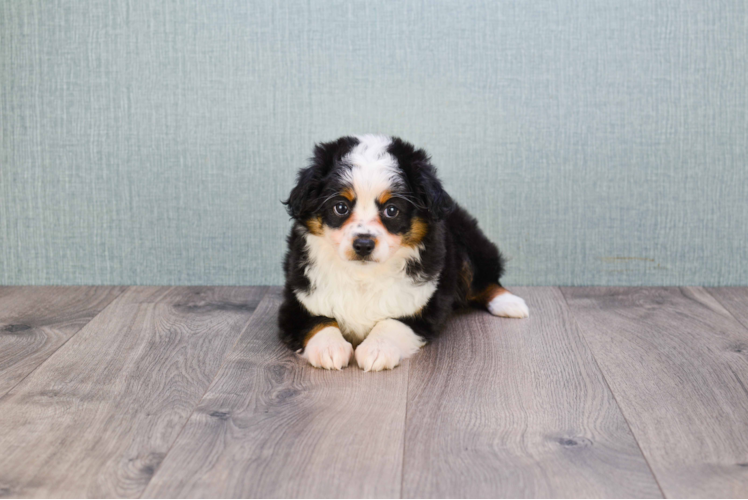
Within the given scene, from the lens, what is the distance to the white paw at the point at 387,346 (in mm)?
2020

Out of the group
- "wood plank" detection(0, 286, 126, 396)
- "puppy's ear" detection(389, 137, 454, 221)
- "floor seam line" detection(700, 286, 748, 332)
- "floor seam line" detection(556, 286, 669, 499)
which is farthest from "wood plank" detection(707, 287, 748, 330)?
"wood plank" detection(0, 286, 126, 396)

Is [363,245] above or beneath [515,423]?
above

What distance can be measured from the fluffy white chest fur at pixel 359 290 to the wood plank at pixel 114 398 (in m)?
0.36

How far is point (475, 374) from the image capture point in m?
2.01

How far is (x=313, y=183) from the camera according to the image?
209 centimetres

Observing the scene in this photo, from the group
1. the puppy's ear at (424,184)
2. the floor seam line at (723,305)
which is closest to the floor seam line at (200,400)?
the puppy's ear at (424,184)

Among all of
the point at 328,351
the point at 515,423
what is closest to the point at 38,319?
the point at 328,351

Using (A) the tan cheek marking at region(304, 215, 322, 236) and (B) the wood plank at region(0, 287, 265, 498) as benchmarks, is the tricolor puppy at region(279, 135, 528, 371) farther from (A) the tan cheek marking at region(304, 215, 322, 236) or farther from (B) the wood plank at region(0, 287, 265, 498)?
(B) the wood plank at region(0, 287, 265, 498)

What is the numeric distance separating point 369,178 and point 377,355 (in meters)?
0.50

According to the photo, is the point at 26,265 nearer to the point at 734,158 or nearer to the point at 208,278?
the point at 208,278

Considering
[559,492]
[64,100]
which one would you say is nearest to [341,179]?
[559,492]

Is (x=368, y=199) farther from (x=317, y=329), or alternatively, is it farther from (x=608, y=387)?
(x=608, y=387)

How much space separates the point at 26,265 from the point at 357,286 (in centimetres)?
164

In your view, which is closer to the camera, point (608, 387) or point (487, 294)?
point (608, 387)
